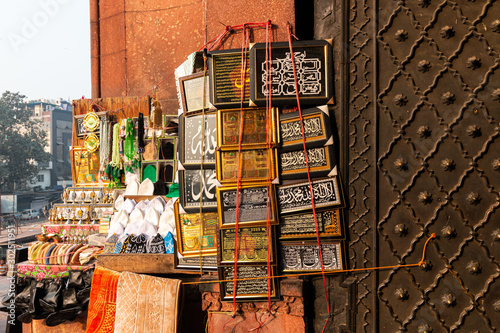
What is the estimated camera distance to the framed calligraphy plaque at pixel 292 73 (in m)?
2.90

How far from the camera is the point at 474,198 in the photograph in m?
2.42

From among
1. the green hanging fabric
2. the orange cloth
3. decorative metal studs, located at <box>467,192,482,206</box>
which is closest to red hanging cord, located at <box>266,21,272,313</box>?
decorative metal studs, located at <box>467,192,482,206</box>

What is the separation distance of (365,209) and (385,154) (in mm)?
431

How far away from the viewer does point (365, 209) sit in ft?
9.20

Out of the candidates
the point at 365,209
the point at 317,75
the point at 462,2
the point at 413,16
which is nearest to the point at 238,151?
the point at 317,75

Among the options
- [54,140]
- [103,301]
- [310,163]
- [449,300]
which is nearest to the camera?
[449,300]

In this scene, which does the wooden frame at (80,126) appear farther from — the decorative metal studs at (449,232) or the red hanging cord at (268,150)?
the decorative metal studs at (449,232)

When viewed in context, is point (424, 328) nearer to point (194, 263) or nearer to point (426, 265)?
point (426, 265)

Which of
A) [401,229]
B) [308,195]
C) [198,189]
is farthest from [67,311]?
[401,229]

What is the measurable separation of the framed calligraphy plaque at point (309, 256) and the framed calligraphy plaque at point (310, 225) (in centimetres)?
6

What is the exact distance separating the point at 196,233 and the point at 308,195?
101 centimetres

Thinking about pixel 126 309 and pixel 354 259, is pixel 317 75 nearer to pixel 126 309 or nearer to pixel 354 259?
pixel 354 259

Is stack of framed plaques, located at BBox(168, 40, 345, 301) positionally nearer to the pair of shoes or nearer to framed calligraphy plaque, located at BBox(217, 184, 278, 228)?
framed calligraphy plaque, located at BBox(217, 184, 278, 228)

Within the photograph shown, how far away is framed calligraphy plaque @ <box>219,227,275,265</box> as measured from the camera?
9.61 feet
